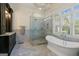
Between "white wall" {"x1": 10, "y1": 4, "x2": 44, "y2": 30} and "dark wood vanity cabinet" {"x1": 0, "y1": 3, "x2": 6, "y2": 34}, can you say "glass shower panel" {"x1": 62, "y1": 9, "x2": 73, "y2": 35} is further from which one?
"dark wood vanity cabinet" {"x1": 0, "y1": 3, "x2": 6, "y2": 34}

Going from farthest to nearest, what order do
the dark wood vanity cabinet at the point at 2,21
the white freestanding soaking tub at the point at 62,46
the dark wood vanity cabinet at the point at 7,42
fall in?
the dark wood vanity cabinet at the point at 2,21 → the dark wood vanity cabinet at the point at 7,42 → the white freestanding soaking tub at the point at 62,46

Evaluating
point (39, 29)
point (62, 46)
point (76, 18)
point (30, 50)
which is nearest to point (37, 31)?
point (39, 29)

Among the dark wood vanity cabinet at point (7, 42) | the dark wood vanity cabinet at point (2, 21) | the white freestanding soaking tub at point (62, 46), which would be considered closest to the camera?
the white freestanding soaking tub at point (62, 46)

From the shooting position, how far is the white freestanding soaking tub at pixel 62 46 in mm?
2240

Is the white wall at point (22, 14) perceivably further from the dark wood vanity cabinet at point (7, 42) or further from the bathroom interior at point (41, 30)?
the dark wood vanity cabinet at point (7, 42)

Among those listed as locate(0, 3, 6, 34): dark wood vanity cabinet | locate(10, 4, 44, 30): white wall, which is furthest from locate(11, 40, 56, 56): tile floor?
locate(0, 3, 6, 34): dark wood vanity cabinet

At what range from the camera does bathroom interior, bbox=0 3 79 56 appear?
7.42ft

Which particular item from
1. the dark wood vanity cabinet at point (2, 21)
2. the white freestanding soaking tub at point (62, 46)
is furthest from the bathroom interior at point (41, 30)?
the dark wood vanity cabinet at point (2, 21)

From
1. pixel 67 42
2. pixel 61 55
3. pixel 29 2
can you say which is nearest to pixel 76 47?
pixel 67 42

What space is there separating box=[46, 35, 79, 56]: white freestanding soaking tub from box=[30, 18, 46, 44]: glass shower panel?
0.14 m

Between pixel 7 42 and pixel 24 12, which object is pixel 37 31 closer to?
pixel 24 12

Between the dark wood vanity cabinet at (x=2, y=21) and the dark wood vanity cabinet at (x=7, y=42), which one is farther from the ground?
the dark wood vanity cabinet at (x=2, y=21)

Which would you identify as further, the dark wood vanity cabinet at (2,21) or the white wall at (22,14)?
the dark wood vanity cabinet at (2,21)

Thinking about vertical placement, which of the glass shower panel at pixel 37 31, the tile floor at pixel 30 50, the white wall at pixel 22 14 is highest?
the white wall at pixel 22 14
